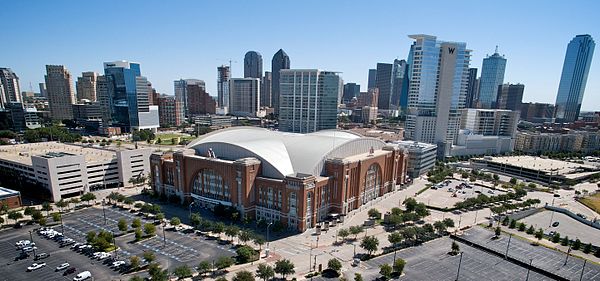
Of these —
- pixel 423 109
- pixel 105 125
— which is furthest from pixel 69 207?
pixel 423 109

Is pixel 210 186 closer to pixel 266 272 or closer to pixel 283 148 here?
pixel 283 148

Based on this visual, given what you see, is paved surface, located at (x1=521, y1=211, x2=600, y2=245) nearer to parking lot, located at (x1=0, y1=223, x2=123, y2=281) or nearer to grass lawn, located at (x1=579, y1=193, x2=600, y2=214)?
grass lawn, located at (x1=579, y1=193, x2=600, y2=214)

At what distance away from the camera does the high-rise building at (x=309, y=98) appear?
6255 inches

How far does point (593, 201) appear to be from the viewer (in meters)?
100

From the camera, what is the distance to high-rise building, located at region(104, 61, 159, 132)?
175875 mm

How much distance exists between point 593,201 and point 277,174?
98.5m

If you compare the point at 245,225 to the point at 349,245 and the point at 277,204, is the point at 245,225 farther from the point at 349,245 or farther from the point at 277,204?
the point at 349,245

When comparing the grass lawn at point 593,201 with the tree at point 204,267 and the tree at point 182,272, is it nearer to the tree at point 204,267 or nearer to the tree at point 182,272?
the tree at point 204,267

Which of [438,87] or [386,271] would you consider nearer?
[386,271]

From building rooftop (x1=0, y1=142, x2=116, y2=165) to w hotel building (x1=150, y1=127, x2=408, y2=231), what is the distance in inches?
1051

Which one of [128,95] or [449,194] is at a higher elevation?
[128,95]

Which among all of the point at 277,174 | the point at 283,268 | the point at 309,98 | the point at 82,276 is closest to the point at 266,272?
the point at 283,268

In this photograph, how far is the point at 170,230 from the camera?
7038 centimetres

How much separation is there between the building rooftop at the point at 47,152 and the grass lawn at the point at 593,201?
473 ft
